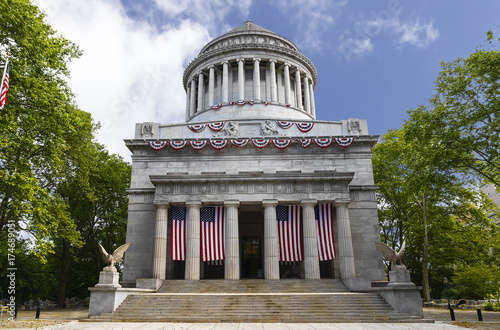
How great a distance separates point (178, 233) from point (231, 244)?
13.8 feet

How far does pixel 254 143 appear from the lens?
3066cm

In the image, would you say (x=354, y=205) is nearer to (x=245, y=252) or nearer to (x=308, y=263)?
(x=308, y=263)

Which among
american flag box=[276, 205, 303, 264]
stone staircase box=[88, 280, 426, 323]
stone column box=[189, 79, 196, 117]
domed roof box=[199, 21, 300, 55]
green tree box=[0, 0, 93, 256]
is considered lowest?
stone staircase box=[88, 280, 426, 323]

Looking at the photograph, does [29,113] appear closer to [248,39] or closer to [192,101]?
[192,101]

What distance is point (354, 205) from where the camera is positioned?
29.0m

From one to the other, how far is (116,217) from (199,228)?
1597 cm

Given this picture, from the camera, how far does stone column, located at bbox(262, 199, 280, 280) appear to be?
995 inches

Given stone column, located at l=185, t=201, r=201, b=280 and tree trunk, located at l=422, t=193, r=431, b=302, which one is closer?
stone column, located at l=185, t=201, r=201, b=280

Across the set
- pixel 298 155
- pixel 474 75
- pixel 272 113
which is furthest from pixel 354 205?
pixel 272 113

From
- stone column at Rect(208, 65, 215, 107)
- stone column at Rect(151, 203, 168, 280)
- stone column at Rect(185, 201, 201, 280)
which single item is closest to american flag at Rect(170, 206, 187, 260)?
stone column at Rect(151, 203, 168, 280)

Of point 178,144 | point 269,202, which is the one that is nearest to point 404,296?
point 269,202

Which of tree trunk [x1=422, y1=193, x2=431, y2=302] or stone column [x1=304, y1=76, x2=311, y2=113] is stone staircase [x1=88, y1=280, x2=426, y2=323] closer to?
tree trunk [x1=422, y1=193, x2=431, y2=302]

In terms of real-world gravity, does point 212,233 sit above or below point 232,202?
below

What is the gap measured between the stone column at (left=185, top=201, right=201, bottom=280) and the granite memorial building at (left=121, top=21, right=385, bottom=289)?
7cm
